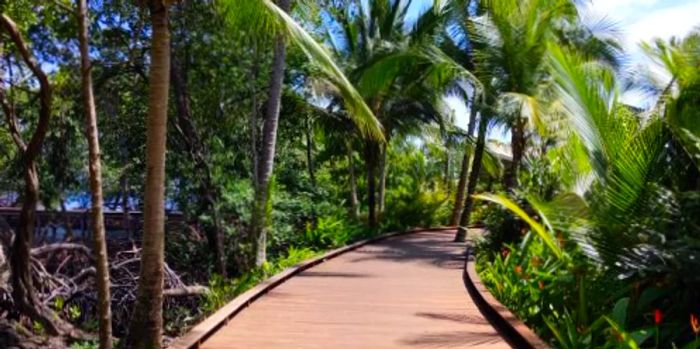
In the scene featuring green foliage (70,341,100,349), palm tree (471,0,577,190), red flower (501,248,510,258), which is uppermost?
palm tree (471,0,577,190)

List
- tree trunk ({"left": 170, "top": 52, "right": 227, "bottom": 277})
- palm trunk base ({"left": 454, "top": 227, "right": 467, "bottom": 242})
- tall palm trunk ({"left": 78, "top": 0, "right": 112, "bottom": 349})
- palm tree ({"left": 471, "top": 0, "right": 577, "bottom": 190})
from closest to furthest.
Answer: tall palm trunk ({"left": 78, "top": 0, "right": 112, "bottom": 349}) < tree trunk ({"left": 170, "top": 52, "right": 227, "bottom": 277}) < palm tree ({"left": 471, "top": 0, "right": 577, "bottom": 190}) < palm trunk base ({"left": 454, "top": 227, "right": 467, "bottom": 242})

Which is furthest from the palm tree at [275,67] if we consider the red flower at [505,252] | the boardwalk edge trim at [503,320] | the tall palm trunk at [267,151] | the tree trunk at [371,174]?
the tree trunk at [371,174]

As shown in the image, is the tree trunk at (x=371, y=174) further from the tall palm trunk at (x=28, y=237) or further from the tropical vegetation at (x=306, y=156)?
the tall palm trunk at (x=28, y=237)

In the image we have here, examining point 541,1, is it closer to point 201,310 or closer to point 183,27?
point 183,27

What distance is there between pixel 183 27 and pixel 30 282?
5.31 metres

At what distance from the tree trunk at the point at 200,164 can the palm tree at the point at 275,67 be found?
66 cm

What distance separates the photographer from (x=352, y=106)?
340 inches

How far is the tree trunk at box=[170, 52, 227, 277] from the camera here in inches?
485

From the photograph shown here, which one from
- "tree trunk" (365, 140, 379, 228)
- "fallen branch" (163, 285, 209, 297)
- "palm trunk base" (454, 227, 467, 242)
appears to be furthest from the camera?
"tree trunk" (365, 140, 379, 228)

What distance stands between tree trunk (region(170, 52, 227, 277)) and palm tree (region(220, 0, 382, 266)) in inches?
26.0

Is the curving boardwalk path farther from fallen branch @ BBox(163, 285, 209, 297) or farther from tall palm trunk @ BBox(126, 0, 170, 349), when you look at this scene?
fallen branch @ BBox(163, 285, 209, 297)

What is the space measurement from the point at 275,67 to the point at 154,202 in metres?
5.94


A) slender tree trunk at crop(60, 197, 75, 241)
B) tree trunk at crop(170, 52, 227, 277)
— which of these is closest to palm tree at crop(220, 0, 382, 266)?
tree trunk at crop(170, 52, 227, 277)

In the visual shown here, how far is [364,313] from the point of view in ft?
24.7
